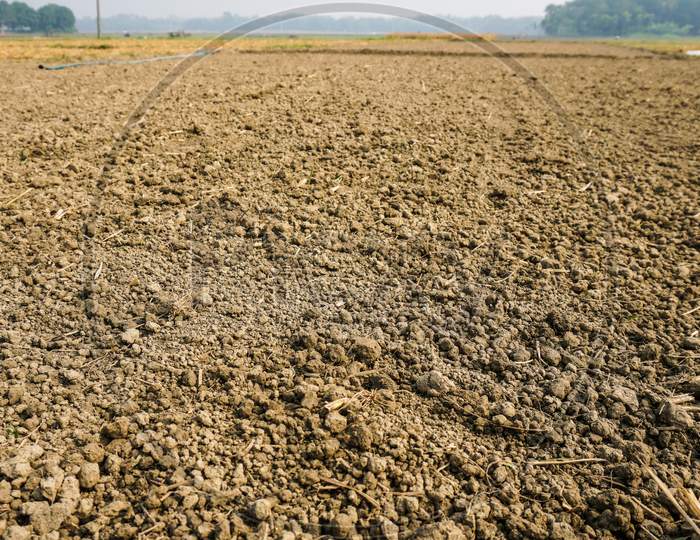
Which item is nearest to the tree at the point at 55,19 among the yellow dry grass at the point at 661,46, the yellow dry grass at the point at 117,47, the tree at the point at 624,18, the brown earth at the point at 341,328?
the tree at the point at 624,18

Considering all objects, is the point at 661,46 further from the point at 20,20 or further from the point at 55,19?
the point at 55,19

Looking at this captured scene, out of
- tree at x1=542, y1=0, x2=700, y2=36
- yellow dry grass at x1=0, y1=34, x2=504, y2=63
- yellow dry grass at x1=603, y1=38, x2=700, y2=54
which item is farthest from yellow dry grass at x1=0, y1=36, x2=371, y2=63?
tree at x1=542, y1=0, x2=700, y2=36

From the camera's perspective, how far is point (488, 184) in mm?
3773

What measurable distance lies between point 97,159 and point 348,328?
2448mm

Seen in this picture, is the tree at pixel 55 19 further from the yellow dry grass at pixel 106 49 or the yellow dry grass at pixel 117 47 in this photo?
the yellow dry grass at pixel 106 49

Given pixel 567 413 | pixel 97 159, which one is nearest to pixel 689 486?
pixel 567 413

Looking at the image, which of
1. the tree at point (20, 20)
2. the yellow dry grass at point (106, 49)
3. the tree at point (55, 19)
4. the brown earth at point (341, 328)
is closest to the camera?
the brown earth at point (341, 328)

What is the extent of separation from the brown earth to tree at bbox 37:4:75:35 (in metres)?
135

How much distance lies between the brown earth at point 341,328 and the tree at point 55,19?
135 m

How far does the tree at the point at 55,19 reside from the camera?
382 ft

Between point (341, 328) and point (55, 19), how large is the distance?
146 meters

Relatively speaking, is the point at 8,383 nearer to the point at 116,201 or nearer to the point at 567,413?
the point at 116,201

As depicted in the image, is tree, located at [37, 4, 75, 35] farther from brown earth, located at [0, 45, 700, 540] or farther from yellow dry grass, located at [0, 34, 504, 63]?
brown earth, located at [0, 45, 700, 540]

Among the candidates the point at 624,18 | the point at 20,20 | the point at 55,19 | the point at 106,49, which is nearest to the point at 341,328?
the point at 106,49
